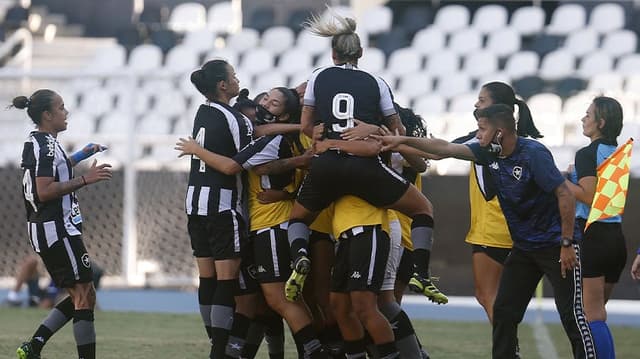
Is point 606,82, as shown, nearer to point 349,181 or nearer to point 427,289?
point 427,289

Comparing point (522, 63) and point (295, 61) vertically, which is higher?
point (295, 61)

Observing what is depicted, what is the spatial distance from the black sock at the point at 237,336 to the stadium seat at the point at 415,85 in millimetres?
11436

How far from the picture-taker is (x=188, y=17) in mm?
22375

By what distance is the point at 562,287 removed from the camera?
7.20 m

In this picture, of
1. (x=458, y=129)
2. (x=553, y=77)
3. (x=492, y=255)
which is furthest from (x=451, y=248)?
(x=492, y=255)

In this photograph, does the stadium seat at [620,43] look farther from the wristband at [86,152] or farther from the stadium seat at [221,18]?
the wristband at [86,152]

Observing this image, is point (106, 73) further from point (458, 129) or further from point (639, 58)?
point (639, 58)

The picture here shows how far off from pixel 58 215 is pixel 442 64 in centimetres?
1231

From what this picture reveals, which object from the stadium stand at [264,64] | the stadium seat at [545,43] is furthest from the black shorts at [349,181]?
the stadium seat at [545,43]

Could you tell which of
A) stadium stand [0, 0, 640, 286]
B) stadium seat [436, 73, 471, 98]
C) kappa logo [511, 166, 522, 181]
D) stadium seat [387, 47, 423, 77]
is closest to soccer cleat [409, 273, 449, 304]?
kappa logo [511, 166, 522, 181]

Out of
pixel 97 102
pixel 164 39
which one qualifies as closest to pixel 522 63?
pixel 164 39

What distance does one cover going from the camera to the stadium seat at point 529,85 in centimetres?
1792

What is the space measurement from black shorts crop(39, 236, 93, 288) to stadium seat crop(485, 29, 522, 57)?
12.8 metres

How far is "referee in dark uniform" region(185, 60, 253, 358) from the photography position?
7.64 m
